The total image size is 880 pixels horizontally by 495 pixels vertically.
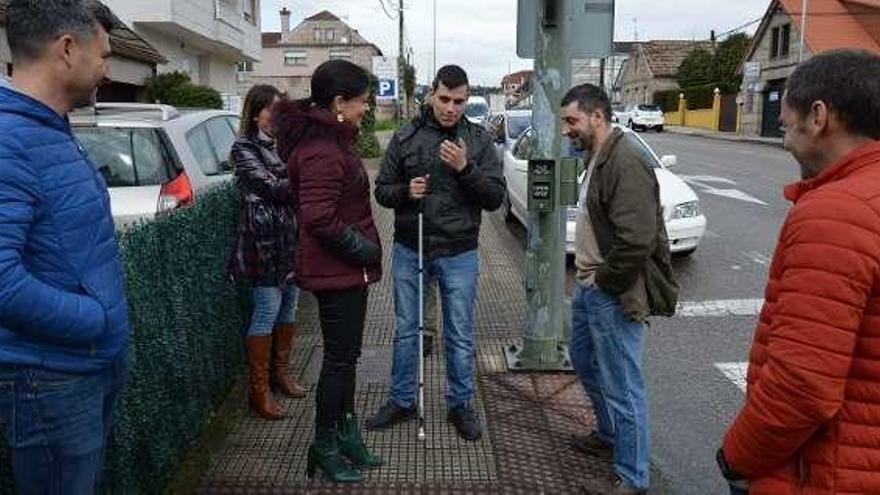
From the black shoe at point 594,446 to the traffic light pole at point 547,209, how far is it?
119 cm

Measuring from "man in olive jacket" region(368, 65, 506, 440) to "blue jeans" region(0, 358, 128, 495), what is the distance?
2279mm

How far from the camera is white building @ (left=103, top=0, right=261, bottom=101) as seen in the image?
22.1 m

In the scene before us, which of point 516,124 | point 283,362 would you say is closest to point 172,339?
point 283,362

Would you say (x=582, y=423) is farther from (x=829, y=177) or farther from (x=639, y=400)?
(x=829, y=177)

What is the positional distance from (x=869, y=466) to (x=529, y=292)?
12.5 feet

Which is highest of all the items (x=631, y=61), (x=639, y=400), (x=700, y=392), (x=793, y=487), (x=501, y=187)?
(x=631, y=61)

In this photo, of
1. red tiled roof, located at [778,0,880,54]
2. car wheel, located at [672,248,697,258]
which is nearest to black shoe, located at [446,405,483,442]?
car wheel, located at [672,248,697,258]

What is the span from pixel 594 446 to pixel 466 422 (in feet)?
2.23

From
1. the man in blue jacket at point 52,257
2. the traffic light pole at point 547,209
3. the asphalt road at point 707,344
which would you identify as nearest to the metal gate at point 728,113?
the asphalt road at point 707,344

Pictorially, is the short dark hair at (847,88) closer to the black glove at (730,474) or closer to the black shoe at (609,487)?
the black glove at (730,474)

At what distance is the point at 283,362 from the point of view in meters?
5.05

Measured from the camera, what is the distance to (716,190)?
642 inches

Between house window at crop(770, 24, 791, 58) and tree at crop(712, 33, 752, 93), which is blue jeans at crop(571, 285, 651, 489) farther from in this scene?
tree at crop(712, 33, 752, 93)

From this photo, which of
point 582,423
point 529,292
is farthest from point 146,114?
point 582,423
